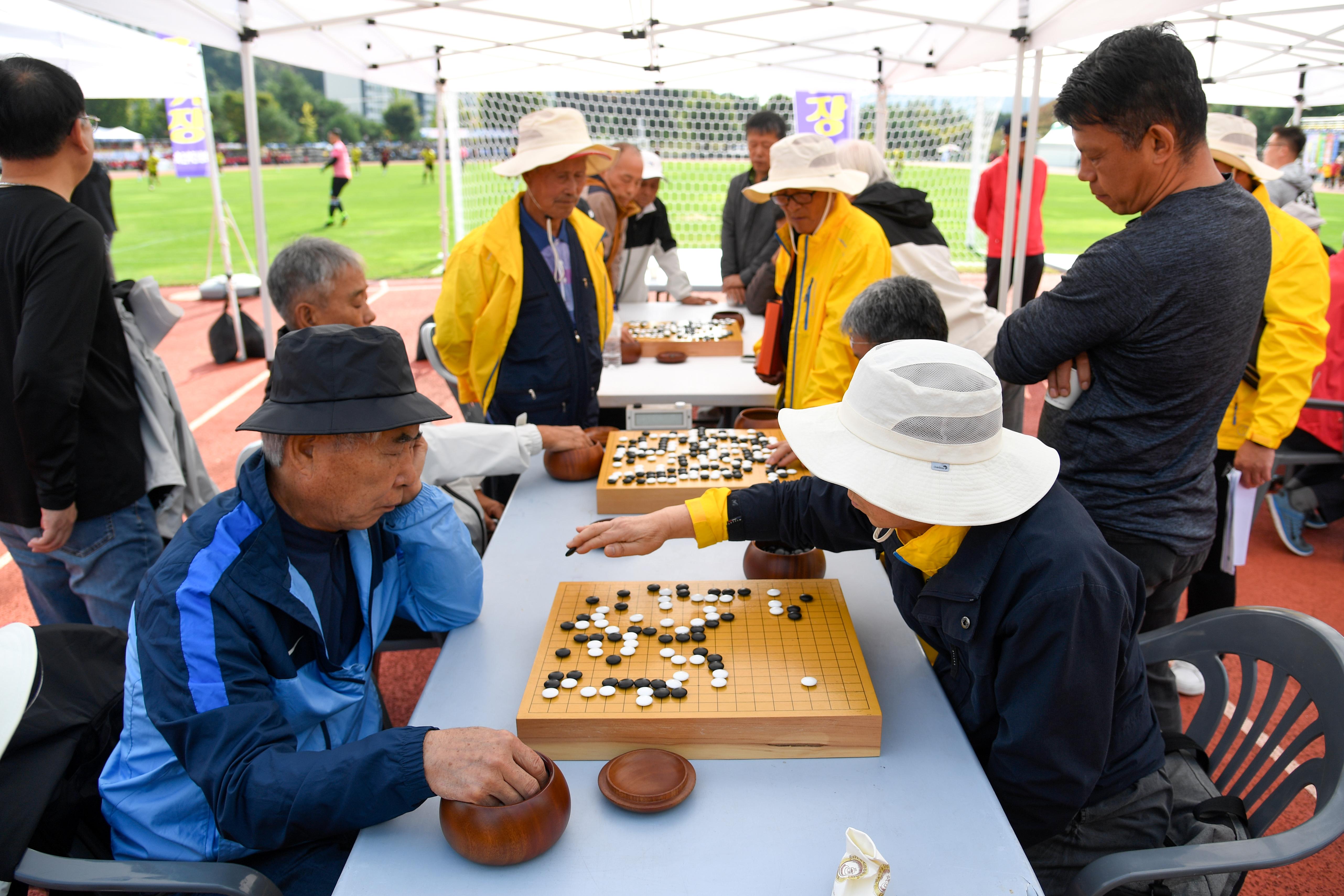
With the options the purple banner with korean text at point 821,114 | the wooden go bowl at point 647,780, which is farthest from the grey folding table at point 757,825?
the purple banner with korean text at point 821,114

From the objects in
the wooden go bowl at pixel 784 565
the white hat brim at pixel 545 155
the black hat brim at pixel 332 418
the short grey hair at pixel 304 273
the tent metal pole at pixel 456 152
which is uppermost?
the tent metal pole at pixel 456 152

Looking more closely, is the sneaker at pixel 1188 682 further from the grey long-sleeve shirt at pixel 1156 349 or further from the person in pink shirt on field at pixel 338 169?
the person in pink shirt on field at pixel 338 169

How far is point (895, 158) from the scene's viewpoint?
11430 millimetres

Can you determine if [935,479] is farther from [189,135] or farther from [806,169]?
[189,135]

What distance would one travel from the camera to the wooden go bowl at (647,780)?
130 centimetres

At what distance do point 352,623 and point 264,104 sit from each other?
194ft

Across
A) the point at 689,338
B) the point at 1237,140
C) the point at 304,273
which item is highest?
the point at 1237,140

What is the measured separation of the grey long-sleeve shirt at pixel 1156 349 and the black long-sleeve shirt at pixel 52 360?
2.34 m

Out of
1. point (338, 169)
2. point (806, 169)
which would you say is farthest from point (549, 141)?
point (338, 169)

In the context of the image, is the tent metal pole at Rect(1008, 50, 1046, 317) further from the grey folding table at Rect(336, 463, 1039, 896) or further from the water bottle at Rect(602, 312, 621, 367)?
the grey folding table at Rect(336, 463, 1039, 896)

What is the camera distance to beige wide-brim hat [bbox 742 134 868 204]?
3018mm

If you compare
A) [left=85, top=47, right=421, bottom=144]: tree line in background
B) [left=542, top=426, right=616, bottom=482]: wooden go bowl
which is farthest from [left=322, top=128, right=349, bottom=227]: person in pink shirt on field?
[left=85, top=47, right=421, bottom=144]: tree line in background

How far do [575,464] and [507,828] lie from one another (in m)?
1.54

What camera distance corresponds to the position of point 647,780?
1347 millimetres
